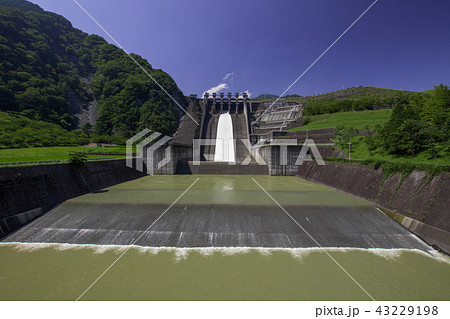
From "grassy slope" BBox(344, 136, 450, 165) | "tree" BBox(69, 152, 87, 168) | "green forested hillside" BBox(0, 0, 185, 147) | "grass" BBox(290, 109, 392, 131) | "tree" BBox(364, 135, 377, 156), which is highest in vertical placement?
"green forested hillside" BBox(0, 0, 185, 147)

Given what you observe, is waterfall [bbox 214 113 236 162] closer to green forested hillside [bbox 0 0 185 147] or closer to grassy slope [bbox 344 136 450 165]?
green forested hillside [bbox 0 0 185 147]

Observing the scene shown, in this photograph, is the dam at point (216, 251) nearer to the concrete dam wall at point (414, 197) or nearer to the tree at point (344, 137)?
the concrete dam wall at point (414, 197)

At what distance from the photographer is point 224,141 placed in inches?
1727

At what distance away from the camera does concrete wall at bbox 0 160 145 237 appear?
958 cm

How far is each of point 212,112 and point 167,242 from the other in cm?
5111

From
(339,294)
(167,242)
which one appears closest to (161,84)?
(167,242)

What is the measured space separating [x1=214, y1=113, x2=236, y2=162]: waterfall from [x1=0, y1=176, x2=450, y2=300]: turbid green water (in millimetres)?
31374

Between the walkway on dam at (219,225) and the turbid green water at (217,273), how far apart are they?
0.50 meters

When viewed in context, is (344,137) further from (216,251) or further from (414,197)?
(216,251)

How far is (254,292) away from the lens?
5711 millimetres

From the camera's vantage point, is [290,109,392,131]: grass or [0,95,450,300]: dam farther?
[290,109,392,131]: grass

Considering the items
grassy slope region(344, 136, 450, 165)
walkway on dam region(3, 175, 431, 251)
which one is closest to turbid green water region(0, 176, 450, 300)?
walkway on dam region(3, 175, 431, 251)

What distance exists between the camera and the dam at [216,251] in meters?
5.79

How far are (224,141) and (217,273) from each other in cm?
3812
